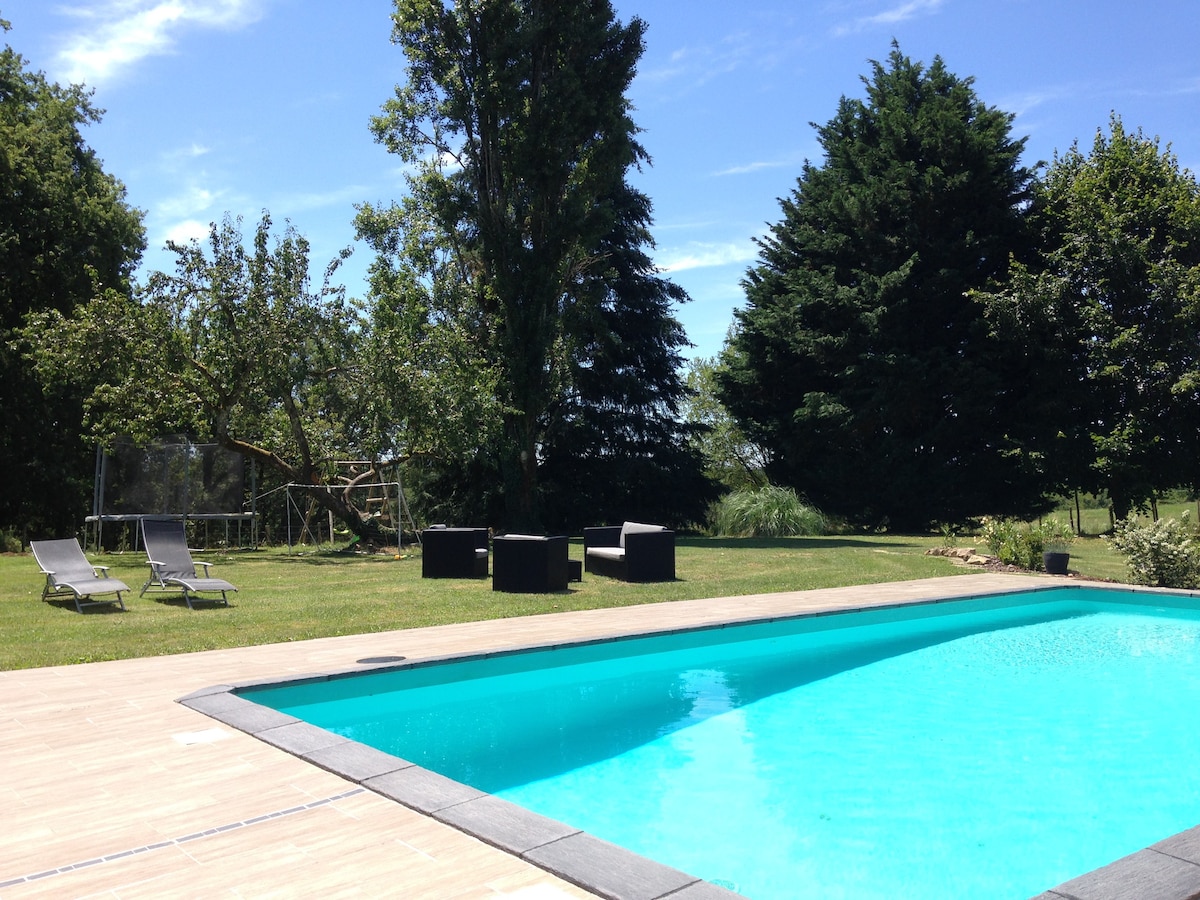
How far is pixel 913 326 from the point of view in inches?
1080

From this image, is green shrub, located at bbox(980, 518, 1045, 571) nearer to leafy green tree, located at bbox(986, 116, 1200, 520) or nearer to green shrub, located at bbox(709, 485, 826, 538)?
green shrub, located at bbox(709, 485, 826, 538)

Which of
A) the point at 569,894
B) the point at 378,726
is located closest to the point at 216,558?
the point at 378,726

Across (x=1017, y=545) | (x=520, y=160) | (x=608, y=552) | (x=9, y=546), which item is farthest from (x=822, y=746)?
(x=9, y=546)

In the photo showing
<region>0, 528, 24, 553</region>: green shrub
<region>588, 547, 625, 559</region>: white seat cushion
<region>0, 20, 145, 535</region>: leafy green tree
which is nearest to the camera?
<region>588, 547, 625, 559</region>: white seat cushion

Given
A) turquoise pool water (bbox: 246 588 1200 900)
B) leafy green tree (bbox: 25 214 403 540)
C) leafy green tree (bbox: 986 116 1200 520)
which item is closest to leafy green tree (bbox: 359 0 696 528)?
leafy green tree (bbox: 25 214 403 540)

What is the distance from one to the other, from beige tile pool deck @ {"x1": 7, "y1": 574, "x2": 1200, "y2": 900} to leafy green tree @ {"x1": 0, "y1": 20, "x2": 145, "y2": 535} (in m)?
22.3

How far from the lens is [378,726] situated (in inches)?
251

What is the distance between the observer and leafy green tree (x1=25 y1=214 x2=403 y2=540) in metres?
18.2

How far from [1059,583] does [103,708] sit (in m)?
12.4

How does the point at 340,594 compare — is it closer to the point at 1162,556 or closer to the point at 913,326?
the point at 1162,556

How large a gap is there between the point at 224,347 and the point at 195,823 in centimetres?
1672

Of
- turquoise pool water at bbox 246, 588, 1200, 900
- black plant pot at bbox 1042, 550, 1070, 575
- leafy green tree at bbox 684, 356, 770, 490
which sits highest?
leafy green tree at bbox 684, 356, 770, 490

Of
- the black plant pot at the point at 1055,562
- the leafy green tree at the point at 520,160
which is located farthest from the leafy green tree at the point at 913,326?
the black plant pot at the point at 1055,562

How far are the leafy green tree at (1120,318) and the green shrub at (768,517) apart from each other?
22.4ft
